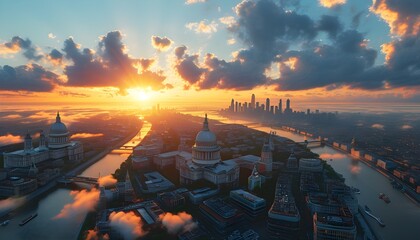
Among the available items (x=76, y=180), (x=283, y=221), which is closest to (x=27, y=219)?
(x=76, y=180)

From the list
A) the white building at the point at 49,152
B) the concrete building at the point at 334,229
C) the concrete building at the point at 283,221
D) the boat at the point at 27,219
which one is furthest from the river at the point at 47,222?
the concrete building at the point at 334,229

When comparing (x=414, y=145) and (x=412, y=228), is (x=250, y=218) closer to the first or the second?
(x=412, y=228)

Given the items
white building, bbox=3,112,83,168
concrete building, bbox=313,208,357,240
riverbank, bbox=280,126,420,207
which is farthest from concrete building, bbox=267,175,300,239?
white building, bbox=3,112,83,168

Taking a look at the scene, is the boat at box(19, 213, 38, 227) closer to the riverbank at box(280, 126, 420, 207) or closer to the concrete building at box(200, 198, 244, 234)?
the concrete building at box(200, 198, 244, 234)

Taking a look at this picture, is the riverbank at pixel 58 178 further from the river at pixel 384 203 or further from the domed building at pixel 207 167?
the river at pixel 384 203

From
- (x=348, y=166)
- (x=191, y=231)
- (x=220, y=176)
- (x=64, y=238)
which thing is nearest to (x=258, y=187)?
(x=220, y=176)

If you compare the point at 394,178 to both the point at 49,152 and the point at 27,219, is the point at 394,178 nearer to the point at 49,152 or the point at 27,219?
the point at 27,219
